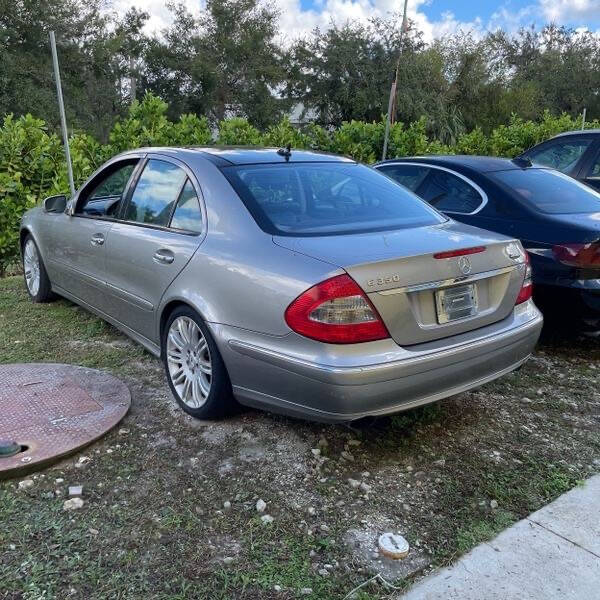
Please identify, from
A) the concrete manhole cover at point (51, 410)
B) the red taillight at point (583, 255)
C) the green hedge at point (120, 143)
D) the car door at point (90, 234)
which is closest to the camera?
the concrete manhole cover at point (51, 410)

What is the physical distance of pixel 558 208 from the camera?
15.5 feet

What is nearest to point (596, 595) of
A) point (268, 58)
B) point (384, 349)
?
point (384, 349)

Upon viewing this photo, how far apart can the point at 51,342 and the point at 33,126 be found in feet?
12.7

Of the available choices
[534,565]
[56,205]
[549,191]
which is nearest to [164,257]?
[56,205]

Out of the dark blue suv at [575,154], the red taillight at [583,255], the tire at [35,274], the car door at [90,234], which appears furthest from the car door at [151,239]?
the dark blue suv at [575,154]

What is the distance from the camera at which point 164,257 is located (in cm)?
353

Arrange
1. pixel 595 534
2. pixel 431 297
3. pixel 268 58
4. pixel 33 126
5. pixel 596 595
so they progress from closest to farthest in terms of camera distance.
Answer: pixel 596 595 < pixel 595 534 < pixel 431 297 < pixel 33 126 < pixel 268 58

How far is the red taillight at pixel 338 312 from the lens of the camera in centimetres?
263

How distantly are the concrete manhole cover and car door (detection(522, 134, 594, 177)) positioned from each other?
565cm

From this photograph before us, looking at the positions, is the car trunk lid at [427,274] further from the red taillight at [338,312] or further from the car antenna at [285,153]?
the car antenna at [285,153]

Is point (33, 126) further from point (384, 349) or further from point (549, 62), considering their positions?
point (549, 62)

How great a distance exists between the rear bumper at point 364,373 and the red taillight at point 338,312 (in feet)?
0.27

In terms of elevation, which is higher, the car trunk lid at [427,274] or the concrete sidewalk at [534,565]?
the car trunk lid at [427,274]

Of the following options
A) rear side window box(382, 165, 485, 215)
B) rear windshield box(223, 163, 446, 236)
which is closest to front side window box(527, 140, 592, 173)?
rear side window box(382, 165, 485, 215)
